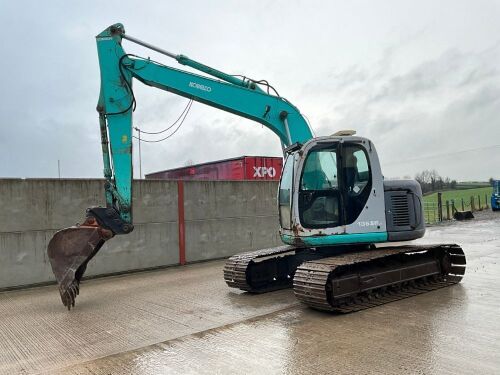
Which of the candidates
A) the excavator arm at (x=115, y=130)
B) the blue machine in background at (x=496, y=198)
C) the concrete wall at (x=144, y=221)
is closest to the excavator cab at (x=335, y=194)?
the excavator arm at (x=115, y=130)

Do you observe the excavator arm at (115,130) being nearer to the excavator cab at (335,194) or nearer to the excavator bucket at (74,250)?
the excavator bucket at (74,250)

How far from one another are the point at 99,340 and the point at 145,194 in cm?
533

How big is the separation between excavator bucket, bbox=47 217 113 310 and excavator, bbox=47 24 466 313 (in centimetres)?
1

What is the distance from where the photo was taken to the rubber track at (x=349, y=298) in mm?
5500

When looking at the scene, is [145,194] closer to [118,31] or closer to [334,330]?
[118,31]

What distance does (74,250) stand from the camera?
6312mm

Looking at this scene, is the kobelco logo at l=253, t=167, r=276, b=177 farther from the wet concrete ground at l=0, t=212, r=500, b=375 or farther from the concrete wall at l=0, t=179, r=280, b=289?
the wet concrete ground at l=0, t=212, r=500, b=375

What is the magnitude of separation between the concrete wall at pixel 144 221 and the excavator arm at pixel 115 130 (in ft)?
8.32

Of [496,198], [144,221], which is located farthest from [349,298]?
[496,198]

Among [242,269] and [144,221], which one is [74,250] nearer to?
[242,269]

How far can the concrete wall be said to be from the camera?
8352 millimetres

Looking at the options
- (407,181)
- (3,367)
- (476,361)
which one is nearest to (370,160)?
(407,181)

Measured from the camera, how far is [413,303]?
6.00 metres

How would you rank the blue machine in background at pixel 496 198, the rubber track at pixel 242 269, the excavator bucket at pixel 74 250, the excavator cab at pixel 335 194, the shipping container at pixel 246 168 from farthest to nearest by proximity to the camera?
1. the blue machine in background at pixel 496 198
2. the shipping container at pixel 246 168
3. the rubber track at pixel 242 269
4. the excavator cab at pixel 335 194
5. the excavator bucket at pixel 74 250
